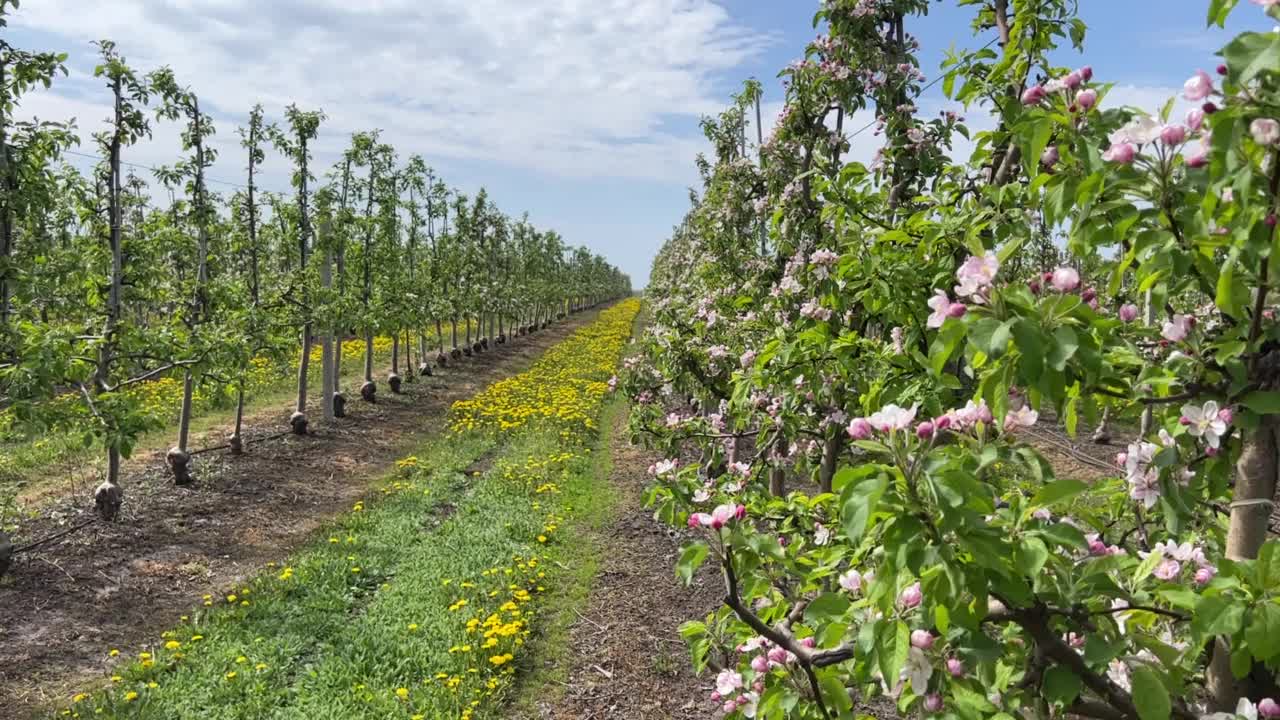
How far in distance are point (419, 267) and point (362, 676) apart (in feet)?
63.2

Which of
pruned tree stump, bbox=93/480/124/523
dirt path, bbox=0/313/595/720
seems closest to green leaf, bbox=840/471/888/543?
dirt path, bbox=0/313/595/720

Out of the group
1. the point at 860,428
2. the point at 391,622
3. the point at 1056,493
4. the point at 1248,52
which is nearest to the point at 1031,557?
the point at 1056,493

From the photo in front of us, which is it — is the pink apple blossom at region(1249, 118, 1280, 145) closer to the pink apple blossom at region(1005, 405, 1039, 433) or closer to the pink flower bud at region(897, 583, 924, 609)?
the pink apple blossom at region(1005, 405, 1039, 433)

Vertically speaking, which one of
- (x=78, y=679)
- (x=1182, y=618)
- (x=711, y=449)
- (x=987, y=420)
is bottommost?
(x=78, y=679)

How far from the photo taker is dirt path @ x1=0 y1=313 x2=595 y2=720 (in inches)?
246

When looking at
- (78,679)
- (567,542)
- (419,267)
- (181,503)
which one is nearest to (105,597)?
(78,679)

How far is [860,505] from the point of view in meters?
1.38

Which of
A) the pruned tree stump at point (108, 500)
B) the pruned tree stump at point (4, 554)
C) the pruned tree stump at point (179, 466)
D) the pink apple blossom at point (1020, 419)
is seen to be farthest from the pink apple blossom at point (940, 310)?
the pruned tree stump at point (179, 466)

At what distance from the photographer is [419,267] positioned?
23594mm

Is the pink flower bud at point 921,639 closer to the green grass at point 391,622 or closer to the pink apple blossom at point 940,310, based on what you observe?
the pink apple blossom at point 940,310

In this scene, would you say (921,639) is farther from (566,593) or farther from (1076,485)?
(566,593)

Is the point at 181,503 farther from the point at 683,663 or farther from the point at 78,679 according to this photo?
the point at 683,663

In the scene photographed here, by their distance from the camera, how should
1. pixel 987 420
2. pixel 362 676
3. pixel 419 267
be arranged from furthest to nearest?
pixel 419 267
pixel 362 676
pixel 987 420

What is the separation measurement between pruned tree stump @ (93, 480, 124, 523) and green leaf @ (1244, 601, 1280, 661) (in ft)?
35.4
